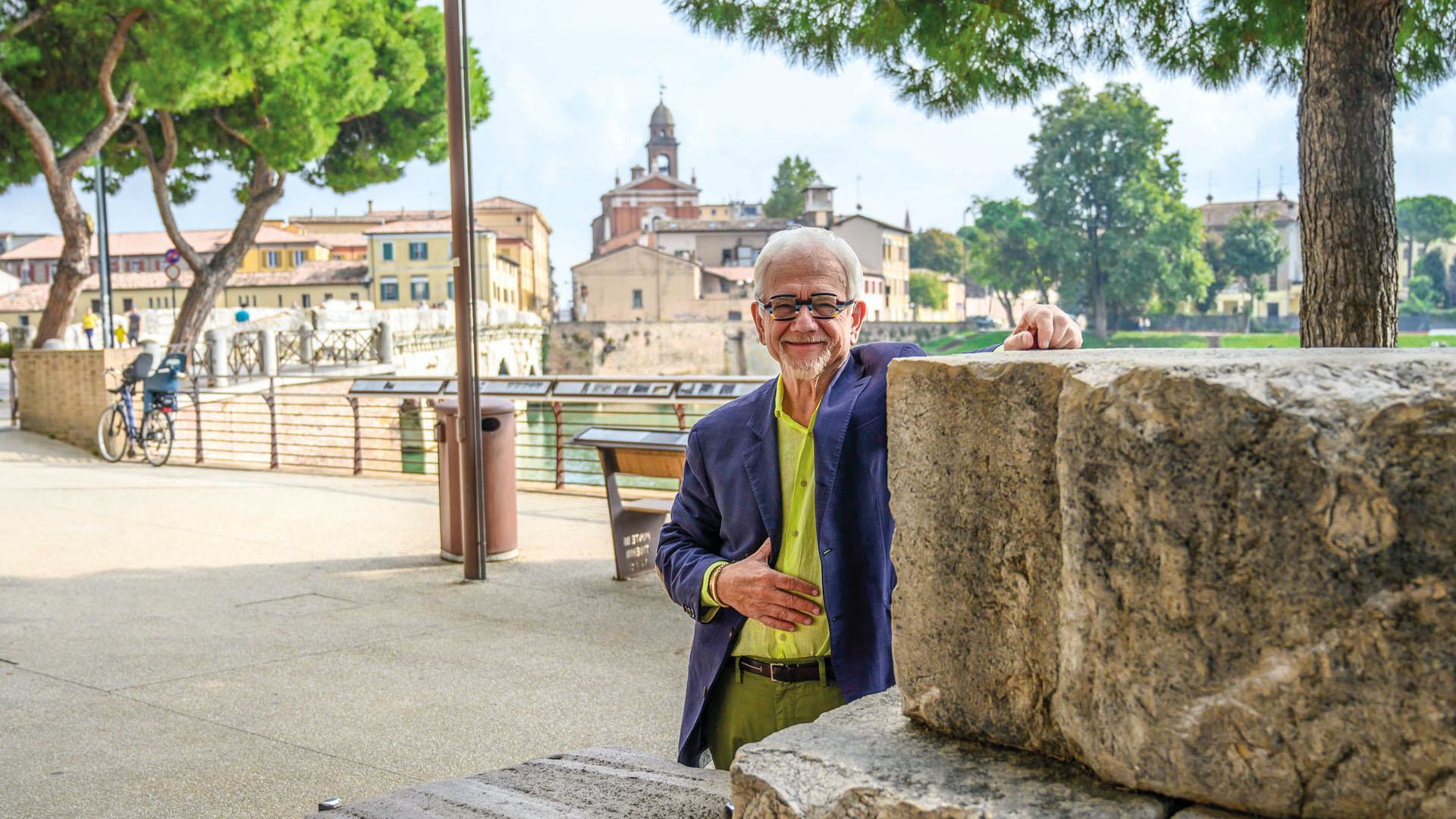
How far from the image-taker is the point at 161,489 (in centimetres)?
980

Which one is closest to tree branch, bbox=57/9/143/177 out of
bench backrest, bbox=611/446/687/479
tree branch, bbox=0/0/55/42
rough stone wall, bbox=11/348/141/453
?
tree branch, bbox=0/0/55/42

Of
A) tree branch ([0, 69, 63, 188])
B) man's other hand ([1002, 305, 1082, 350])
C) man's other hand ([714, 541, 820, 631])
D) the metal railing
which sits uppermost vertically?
tree branch ([0, 69, 63, 188])

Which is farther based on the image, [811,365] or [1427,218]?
[1427,218]

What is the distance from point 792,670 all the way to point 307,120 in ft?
62.1

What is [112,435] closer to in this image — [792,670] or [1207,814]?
[792,670]

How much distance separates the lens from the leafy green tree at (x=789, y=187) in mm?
82875

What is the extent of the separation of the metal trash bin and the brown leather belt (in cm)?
460

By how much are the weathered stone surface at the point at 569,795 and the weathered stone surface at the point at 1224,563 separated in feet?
2.03

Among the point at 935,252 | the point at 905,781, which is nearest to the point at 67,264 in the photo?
the point at 905,781

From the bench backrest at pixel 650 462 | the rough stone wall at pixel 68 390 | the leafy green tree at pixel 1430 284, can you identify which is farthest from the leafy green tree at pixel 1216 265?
the bench backrest at pixel 650 462

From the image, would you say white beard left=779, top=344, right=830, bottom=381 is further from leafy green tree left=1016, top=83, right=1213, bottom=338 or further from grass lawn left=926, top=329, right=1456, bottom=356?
leafy green tree left=1016, top=83, right=1213, bottom=338

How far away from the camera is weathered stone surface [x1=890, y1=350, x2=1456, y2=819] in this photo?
3.33 feet

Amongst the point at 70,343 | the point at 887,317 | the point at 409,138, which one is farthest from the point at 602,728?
the point at 887,317

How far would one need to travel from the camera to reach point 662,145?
312 feet
